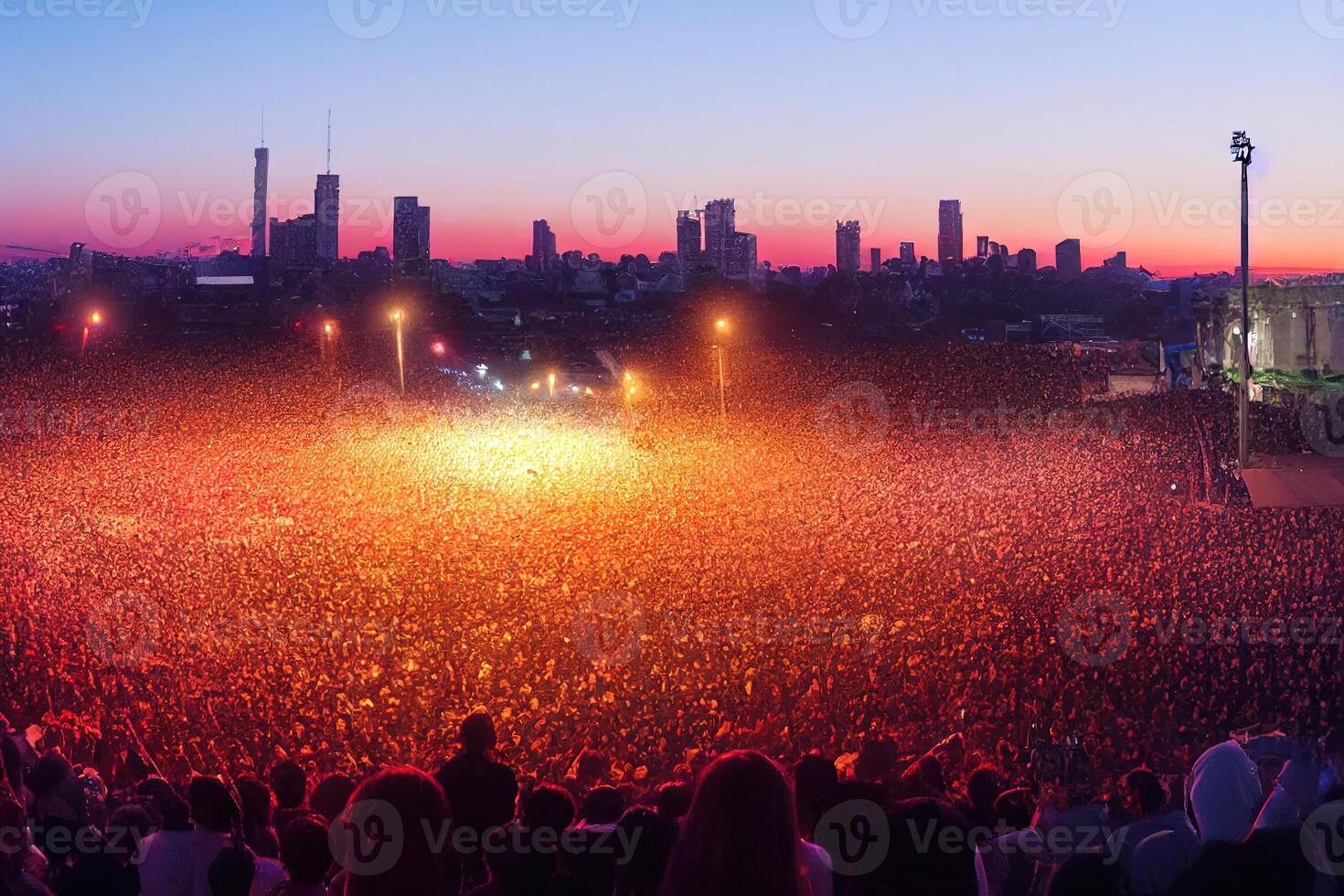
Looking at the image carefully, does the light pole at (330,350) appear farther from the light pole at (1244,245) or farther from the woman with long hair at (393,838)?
the woman with long hair at (393,838)

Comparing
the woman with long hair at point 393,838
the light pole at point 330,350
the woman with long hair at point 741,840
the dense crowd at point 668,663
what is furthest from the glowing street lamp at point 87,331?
the woman with long hair at point 741,840

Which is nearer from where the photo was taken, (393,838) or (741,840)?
(741,840)

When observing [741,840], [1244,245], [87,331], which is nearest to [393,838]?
[741,840]

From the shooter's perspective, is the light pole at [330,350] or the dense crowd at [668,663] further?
the light pole at [330,350]

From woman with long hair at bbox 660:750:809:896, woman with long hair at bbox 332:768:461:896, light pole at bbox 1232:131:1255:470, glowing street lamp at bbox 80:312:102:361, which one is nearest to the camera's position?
woman with long hair at bbox 660:750:809:896

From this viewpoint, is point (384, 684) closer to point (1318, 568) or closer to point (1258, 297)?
point (1318, 568)

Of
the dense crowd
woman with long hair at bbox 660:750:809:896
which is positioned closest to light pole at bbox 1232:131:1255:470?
the dense crowd

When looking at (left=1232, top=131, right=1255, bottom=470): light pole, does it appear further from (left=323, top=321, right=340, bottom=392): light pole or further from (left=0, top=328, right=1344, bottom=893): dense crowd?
(left=323, top=321, right=340, bottom=392): light pole

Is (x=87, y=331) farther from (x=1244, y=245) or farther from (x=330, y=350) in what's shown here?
(x=1244, y=245)
